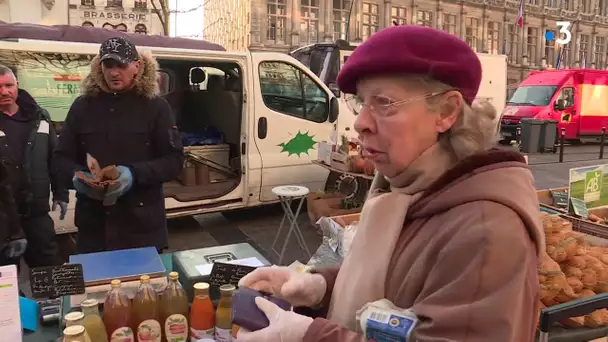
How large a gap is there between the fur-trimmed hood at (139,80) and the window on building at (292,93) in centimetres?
313

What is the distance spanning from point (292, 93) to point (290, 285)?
16.8ft

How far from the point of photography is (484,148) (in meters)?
1.23

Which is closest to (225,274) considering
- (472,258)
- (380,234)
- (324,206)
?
(380,234)

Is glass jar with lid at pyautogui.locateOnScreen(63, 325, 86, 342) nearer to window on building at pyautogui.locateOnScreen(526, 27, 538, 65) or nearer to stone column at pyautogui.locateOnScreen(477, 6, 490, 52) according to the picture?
stone column at pyautogui.locateOnScreen(477, 6, 490, 52)

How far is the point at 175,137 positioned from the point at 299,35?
27632 mm

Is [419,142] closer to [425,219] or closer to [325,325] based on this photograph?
[425,219]

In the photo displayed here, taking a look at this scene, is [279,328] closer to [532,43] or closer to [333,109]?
[333,109]

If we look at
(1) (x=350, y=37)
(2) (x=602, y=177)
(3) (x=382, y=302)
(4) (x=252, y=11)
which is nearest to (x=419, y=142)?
(3) (x=382, y=302)

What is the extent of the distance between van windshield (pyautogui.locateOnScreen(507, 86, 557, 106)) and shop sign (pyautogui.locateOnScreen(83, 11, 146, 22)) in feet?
44.3

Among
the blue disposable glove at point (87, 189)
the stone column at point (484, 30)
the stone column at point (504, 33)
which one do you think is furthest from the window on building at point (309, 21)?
the blue disposable glove at point (87, 189)

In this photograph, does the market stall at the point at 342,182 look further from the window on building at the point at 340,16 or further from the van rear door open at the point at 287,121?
the window on building at the point at 340,16

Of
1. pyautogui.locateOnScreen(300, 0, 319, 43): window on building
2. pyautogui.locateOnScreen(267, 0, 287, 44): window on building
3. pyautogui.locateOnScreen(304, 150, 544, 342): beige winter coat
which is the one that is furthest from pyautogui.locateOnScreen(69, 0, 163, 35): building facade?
pyautogui.locateOnScreen(304, 150, 544, 342): beige winter coat

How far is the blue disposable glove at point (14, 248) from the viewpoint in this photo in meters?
3.33

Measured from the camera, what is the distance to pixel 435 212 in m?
1.17
